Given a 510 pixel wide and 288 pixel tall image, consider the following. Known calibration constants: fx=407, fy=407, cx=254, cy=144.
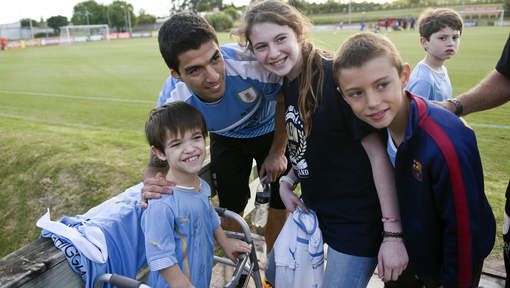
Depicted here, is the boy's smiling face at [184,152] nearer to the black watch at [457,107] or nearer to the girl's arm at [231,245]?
the girl's arm at [231,245]

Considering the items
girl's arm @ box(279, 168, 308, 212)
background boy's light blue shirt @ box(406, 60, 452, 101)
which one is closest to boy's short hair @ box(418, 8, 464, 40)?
background boy's light blue shirt @ box(406, 60, 452, 101)

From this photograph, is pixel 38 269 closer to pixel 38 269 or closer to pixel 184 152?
pixel 38 269

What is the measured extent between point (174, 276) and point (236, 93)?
1.18 meters

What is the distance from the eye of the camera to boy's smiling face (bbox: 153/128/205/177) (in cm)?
191

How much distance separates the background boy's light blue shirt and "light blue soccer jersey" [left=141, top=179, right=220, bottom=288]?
2.36 meters

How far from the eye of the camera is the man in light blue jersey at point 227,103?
2191mm

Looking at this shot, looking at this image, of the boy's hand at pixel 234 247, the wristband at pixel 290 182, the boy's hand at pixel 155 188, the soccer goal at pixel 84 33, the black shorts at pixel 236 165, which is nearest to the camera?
the boy's hand at pixel 155 188

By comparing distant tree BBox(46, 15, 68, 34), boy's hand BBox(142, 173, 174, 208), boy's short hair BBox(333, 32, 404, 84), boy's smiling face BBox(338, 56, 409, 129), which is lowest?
boy's hand BBox(142, 173, 174, 208)

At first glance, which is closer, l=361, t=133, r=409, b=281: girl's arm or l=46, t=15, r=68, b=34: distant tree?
l=361, t=133, r=409, b=281: girl's arm

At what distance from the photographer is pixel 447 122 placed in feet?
4.99

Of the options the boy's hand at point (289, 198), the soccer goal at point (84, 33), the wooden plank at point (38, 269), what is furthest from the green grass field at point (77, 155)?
the soccer goal at point (84, 33)

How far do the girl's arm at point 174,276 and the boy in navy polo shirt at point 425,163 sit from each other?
999 millimetres

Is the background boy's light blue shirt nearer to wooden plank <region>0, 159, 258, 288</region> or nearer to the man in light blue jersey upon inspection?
the man in light blue jersey

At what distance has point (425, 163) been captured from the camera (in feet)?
5.02
